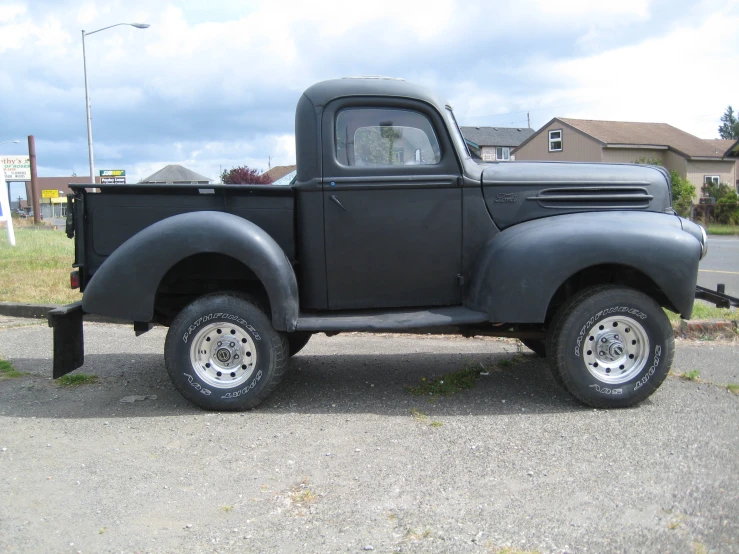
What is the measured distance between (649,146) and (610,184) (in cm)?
3866

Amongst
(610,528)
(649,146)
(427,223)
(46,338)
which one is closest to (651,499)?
(610,528)

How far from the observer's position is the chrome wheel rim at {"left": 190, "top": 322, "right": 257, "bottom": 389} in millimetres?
4684

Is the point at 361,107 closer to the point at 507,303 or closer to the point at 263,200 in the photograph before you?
the point at 263,200

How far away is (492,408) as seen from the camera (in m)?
4.76

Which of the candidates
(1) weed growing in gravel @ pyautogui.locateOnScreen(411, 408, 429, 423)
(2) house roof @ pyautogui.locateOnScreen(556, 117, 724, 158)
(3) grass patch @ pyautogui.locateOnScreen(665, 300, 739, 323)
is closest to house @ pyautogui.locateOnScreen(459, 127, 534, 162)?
(2) house roof @ pyautogui.locateOnScreen(556, 117, 724, 158)

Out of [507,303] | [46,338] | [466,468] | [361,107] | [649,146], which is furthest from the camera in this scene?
[649,146]

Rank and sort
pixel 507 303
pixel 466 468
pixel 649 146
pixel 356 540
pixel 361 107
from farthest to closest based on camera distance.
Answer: pixel 649 146, pixel 361 107, pixel 507 303, pixel 466 468, pixel 356 540

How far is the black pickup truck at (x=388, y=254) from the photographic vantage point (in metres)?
4.57

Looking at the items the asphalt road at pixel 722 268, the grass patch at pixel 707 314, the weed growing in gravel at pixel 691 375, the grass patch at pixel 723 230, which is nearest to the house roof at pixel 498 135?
the grass patch at pixel 723 230

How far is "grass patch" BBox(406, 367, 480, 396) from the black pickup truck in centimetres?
50

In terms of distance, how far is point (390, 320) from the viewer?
4.71 m

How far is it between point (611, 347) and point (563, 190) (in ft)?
3.79

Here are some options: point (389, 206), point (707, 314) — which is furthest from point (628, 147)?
point (389, 206)

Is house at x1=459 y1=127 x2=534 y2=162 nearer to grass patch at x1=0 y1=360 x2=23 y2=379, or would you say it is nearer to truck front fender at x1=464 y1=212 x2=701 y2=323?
grass patch at x1=0 y1=360 x2=23 y2=379
